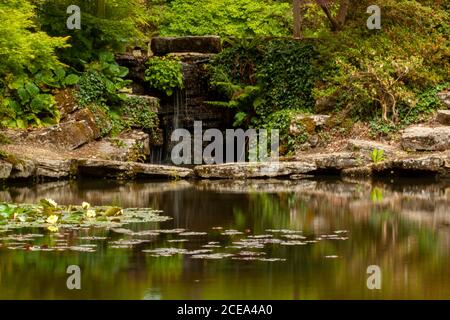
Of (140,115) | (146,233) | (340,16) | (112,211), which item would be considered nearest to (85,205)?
(112,211)

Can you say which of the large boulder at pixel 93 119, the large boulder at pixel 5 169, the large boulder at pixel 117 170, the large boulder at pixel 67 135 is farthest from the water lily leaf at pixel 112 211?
the large boulder at pixel 93 119

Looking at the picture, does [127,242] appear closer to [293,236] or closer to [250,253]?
[250,253]

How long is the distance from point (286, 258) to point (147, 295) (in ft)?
7.39

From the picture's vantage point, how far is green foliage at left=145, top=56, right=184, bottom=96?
2588cm

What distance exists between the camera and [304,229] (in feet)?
39.5

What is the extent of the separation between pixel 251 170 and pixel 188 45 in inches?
310

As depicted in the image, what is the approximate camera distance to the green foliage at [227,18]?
1308 inches

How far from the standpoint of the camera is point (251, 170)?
67.7ft

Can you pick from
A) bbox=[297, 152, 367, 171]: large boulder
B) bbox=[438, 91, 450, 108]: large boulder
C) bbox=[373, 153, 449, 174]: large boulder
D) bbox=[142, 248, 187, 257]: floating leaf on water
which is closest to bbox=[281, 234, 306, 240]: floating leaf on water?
bbox=[142, 248, 187, 257]: floating leaf on water

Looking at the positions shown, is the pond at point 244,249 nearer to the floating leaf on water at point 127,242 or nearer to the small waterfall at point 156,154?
the floating leaf on water at point 127,242

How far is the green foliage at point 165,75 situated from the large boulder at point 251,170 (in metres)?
5.69

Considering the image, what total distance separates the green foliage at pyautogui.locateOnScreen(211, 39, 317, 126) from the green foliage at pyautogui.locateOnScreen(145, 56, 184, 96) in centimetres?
106

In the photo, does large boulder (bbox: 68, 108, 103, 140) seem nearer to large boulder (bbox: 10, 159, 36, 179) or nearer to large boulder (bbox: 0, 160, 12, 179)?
large boulder (bbox: 10, 159, 36, 179)
